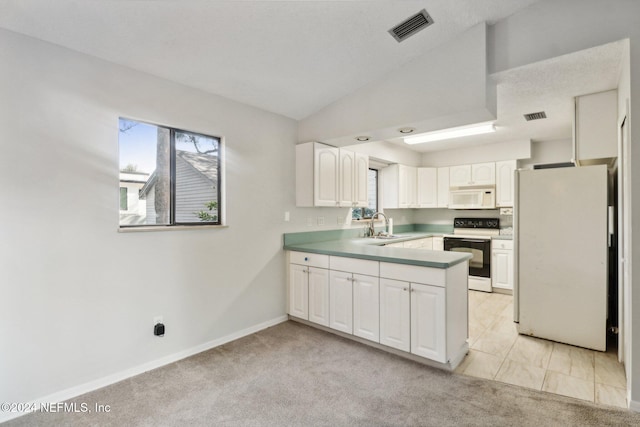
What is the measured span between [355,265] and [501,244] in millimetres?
2973

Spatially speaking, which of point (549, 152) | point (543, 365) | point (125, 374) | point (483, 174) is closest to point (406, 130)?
point (543, 365)

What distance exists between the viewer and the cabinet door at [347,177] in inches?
156

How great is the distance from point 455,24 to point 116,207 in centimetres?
289

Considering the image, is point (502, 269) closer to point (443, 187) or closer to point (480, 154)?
point (443, 187)

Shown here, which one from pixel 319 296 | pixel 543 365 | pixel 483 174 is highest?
pixel 483 174

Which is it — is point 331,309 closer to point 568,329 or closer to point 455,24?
point 568,329

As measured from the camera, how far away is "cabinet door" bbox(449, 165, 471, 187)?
540cm

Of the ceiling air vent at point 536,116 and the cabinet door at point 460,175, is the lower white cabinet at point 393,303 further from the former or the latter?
the cabinet door at point 460,175

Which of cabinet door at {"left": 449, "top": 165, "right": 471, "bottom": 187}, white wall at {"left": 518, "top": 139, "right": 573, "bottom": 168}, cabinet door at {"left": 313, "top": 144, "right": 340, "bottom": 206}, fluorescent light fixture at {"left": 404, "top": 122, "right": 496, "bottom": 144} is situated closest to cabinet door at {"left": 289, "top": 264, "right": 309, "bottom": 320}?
cabinet door at {"left": 313, "top": 144, "right": 340, "bottom": 206}

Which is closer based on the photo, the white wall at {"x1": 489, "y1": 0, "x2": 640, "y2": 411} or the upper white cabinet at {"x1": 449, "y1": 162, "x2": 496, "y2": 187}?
the white wall at {"x1": 489, "y1": 0, "x2": 640, "y2": 411}

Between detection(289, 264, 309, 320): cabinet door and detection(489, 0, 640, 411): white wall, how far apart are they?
2.58 meters

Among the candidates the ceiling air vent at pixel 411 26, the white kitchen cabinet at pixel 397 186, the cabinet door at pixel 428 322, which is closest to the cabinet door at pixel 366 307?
the cabinet door at pixel 428 322

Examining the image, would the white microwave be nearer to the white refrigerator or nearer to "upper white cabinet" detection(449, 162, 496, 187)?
"upper white cabinet" detection(449, 162, 496, 187)

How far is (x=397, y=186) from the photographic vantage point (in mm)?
5391
